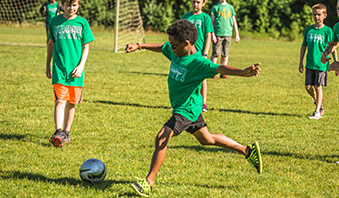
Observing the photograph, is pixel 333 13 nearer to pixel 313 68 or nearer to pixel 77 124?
pixel 313 68

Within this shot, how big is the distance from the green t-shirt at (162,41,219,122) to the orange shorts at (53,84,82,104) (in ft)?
5.64

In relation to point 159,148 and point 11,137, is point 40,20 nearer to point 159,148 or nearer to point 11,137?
point 11,137

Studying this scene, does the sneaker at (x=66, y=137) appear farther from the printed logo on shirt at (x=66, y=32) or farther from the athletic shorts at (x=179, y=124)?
the athletic shorts at (x=179, y=124)

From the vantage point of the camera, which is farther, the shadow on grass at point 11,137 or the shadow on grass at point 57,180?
the shadow on grass at point 11,137

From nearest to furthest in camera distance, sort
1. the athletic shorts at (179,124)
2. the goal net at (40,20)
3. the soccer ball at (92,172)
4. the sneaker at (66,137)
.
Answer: the athletic shorts at (179,124) < the soccer ball at (92,172) < the sneaker at (66,137) < the goal net at (40,20)

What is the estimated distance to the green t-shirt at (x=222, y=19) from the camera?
10344 mm

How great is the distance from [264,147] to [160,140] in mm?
2258

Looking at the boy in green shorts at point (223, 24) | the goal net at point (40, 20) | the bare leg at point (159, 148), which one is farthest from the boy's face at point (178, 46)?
the goal net at point (40, 20)

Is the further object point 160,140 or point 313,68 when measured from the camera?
point 313,68

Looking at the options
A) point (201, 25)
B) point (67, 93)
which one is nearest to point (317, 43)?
point (201, 25)

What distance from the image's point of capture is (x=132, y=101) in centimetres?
782

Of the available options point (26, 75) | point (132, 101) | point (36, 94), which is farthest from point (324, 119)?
point (26, 75)

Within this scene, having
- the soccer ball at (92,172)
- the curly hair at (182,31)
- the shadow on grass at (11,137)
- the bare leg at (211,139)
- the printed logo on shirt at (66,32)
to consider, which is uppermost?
the curly hair at (182,31)

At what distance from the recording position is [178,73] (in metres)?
3.66
